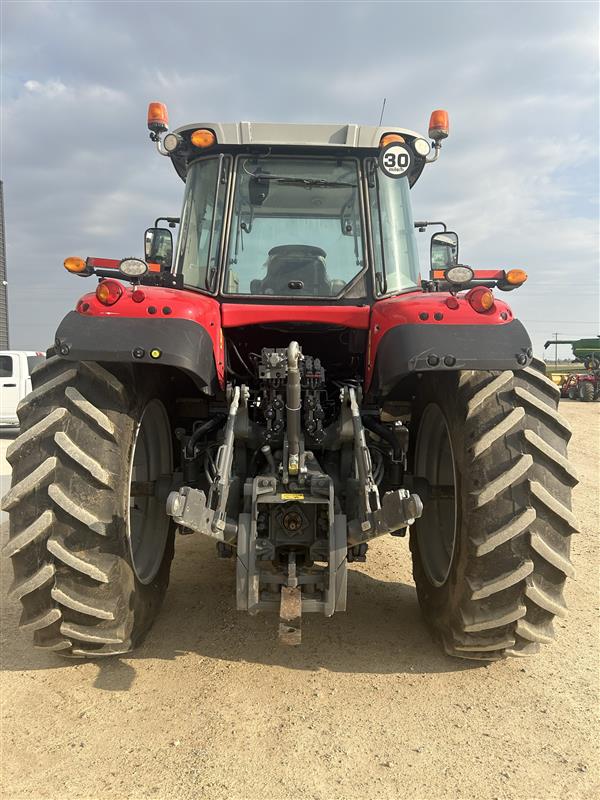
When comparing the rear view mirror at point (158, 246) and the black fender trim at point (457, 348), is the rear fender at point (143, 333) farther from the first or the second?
the rear view mirror at point (158, 246)

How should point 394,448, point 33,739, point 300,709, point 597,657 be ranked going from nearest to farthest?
point 33,739 → point 300,709 → point 597,657 → point 394,448

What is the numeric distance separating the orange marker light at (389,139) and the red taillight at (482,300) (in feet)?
4.31

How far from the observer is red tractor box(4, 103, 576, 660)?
2541mm

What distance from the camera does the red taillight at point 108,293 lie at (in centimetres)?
266

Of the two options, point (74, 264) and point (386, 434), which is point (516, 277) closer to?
point (386, 434)

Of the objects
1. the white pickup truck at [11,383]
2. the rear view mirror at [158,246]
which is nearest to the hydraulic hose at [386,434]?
the rear view mirror at [158,246]

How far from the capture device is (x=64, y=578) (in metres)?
2.57

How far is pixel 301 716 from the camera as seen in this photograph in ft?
8.23

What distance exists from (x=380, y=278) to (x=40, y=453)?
2079mm

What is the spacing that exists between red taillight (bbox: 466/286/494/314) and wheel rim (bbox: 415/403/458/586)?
0.68 m

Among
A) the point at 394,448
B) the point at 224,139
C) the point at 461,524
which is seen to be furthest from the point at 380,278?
the point at 461,524

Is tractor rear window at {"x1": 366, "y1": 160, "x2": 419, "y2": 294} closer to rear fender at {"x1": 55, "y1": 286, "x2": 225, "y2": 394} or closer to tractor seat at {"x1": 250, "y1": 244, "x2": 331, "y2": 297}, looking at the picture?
tractor seat at {"x1": 250, "y1": 244, "x2": 331, "y2": 297}

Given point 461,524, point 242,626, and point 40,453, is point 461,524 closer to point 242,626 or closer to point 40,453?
point 242,626

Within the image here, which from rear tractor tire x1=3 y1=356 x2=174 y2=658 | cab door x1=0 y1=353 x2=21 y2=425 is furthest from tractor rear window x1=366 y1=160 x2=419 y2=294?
cab door x1=0 y1=353 x2=21 y2=425
